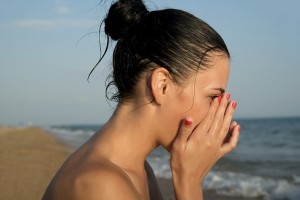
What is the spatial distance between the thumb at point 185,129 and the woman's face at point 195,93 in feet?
0.10

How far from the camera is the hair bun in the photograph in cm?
251

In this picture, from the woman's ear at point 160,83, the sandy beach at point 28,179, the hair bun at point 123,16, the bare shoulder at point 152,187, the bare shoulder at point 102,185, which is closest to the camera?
the bare shoulder at point 102,185

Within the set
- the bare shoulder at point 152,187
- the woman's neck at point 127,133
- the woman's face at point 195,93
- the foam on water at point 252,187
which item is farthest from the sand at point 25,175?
the woman's face at point 195,93

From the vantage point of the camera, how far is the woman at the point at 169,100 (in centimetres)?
232

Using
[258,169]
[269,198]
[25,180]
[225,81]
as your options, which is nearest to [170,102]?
[225,81]

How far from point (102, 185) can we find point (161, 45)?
0.83 meters

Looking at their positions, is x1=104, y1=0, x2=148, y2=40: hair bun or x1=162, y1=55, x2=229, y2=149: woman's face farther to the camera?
x1=104, y1=0, x2=148, y2=40: hair bun

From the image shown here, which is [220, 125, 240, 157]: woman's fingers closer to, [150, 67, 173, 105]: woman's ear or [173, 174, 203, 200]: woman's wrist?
[173, 174, 203, 200]: woman's wrist

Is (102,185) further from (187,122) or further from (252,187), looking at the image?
(252,187)

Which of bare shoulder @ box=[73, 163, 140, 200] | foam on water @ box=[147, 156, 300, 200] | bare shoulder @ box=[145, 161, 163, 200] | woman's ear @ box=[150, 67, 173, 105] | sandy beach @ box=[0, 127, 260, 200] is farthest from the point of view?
foam on water @ box=[147, 156, 300, 200]

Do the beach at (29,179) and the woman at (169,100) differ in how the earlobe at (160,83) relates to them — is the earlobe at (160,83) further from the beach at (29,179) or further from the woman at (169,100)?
the beach at (29,179)

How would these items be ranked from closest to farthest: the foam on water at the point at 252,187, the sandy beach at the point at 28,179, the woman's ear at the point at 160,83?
the woman's ear at the point at 160,83, the sandy beach at the point at 28,179, the foam on water at the point at 252,187

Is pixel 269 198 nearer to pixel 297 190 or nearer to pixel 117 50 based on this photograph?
pixel 297 190

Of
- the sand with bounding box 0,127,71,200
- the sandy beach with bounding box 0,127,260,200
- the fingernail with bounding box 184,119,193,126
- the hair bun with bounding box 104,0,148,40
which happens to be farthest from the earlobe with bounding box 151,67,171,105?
the sand with bounding box 0,127,71,200
